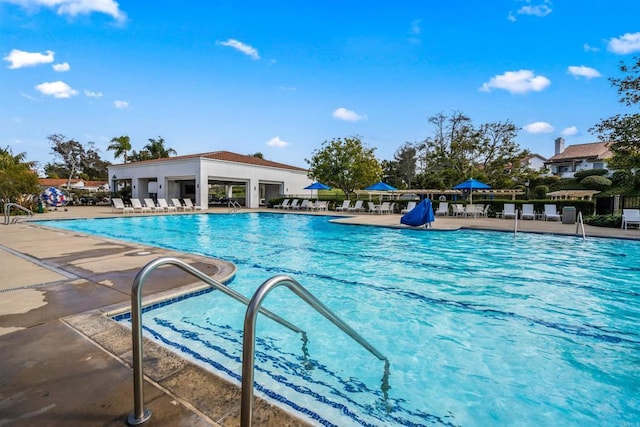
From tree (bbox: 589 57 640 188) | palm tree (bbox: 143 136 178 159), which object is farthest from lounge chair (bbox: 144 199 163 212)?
tree (bbox: 589 57 640 188)

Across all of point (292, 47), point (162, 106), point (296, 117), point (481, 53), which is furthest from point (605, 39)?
point (162, 106)

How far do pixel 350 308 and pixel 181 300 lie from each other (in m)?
2.52

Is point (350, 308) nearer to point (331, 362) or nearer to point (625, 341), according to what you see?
point (331, 362)

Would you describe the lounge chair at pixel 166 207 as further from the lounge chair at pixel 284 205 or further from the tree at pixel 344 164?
the tree at pixel 344 164

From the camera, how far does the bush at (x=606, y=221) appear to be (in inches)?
575

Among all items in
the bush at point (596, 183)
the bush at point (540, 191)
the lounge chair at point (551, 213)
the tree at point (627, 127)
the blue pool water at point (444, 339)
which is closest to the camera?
the blue pool water at point (444, 339)

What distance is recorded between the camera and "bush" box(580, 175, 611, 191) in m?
A: 28.9

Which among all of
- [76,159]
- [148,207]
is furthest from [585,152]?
[76,159]

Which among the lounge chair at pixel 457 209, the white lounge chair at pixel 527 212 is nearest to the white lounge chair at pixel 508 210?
the white lounge chair at pixel 527 212

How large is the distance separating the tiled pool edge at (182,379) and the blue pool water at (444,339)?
1.44 feet

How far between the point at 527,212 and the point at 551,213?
1.12m

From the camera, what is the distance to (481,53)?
17.7m

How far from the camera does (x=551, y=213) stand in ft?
58.7

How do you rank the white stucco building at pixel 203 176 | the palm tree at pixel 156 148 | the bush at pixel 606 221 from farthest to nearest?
1. the palm tree at pixel 156 148
2. the white stucco building at pixel 203 176
3. the bush at pixel 606 221
